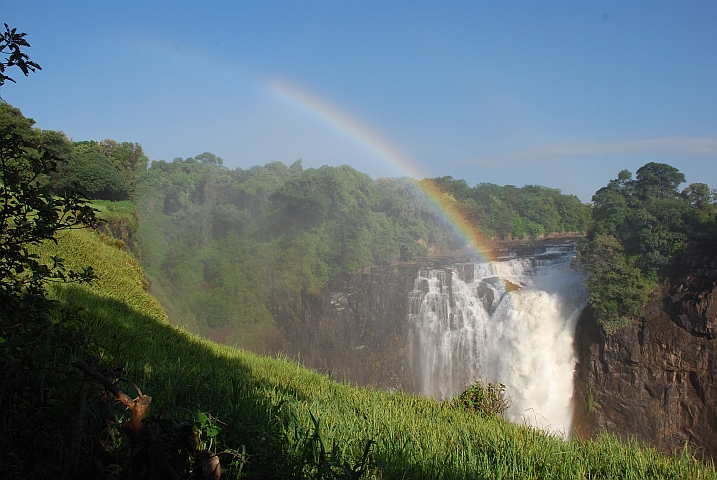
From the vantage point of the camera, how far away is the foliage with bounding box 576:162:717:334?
22750 mm

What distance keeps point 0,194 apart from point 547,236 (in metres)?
45.4

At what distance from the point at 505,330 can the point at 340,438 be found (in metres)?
23.8

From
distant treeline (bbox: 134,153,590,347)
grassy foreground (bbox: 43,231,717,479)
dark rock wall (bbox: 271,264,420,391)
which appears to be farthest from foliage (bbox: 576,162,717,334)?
grassy foreground (bbox: 43,231,717,479)

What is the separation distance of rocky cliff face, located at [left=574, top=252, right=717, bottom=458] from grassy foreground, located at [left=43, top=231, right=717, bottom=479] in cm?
2016

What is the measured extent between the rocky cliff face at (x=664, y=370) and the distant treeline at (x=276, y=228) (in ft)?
53.9

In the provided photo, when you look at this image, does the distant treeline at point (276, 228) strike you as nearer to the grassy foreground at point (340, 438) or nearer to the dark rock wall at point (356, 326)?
the dark rock wall at point (356, 326)

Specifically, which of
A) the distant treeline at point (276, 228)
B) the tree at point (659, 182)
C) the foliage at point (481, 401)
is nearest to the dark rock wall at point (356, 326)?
the distant treeline at point (276, 228)

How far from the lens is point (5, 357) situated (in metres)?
2.33

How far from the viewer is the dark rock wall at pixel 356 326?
30.2 meters

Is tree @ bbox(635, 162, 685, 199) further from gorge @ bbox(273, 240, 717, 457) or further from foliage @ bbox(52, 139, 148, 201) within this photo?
foliage @ bbox(52, 139, 148, 201)

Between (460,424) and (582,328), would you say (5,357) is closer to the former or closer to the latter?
(460,424)

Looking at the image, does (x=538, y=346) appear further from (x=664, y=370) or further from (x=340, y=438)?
(x=340, y=438)

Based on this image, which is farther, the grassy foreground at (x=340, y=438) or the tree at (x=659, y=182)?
the tree at (x=659, y=182)

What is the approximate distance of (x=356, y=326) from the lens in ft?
106
